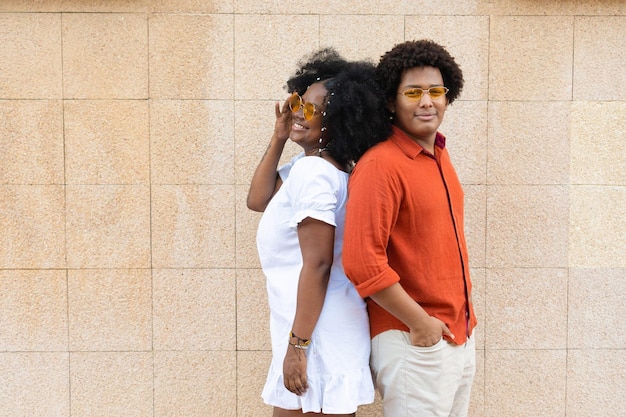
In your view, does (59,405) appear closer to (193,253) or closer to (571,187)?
(193,253)

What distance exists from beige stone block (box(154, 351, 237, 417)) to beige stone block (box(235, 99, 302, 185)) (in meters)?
1.05

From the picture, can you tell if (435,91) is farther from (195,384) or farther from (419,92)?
(195,384)

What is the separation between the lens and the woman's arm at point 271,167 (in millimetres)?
2623

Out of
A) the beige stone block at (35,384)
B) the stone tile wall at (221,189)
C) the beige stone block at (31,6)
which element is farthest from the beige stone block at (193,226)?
the beige stone block at (31,6)

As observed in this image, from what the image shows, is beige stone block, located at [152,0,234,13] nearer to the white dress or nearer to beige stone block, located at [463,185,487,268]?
the white dress

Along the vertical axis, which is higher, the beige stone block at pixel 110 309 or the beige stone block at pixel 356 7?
the beige stone block at pixel 356 7

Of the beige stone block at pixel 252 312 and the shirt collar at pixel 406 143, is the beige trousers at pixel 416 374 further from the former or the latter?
the beige stone block at pixel 252 312

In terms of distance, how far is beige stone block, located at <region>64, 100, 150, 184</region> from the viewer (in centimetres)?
323

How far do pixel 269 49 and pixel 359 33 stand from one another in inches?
20.1

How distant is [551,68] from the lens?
325cm

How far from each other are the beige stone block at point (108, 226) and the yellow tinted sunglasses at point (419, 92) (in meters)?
1.72

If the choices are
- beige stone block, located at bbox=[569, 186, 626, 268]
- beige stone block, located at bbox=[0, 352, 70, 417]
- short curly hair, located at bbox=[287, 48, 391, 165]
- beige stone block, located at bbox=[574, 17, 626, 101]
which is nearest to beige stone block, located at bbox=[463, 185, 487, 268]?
beige stone block, located at bbox=[569, 186, 626, 268]

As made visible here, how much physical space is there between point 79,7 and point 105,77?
16.0 inches

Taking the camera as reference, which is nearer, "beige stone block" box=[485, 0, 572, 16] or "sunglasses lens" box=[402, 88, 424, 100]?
"sunglasses lens" box=[402, 88, 424, 100]
